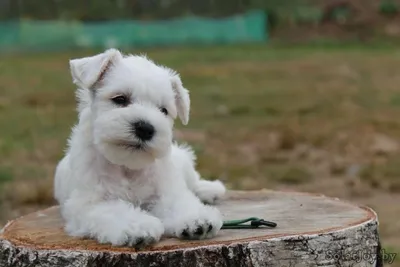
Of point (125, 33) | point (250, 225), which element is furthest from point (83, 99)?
point (125, 33)

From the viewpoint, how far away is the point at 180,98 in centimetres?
472

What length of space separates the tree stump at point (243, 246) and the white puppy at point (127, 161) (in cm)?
9

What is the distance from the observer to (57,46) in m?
25.3

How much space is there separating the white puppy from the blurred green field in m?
4.26

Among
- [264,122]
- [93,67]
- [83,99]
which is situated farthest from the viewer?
[264,122]

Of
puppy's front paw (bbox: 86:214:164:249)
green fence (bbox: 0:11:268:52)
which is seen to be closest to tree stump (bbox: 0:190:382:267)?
puppy's front paw (bbox: 86:214:164:249)

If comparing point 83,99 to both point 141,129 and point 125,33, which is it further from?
point 125,33

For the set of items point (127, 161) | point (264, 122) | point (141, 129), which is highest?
point (141, 129)

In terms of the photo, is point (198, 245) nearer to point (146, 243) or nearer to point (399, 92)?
point (146, 243)

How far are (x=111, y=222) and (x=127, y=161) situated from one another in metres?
0.33

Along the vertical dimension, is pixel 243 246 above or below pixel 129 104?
below

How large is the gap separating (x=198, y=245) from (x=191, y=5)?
2267cm

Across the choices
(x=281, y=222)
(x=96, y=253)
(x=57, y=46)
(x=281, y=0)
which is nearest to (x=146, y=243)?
(x=96, y=253)

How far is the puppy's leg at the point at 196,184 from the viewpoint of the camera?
5.32 m
